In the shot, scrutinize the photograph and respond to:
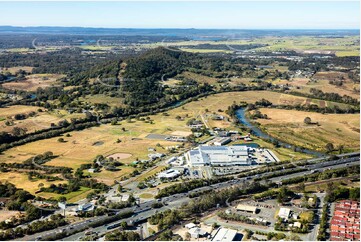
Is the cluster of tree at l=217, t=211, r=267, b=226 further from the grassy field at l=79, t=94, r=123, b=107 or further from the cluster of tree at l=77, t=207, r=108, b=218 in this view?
the grassy field at l=79, t=94, r=123, b=107

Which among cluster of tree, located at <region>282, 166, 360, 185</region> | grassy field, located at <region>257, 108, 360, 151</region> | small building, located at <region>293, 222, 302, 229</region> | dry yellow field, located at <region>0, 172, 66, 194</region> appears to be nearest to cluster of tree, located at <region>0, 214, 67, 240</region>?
dry yellow field, located at <region>0, 172, 66, 194</region>

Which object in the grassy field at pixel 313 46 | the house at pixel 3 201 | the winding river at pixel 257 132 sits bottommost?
the house at pixel 3 201

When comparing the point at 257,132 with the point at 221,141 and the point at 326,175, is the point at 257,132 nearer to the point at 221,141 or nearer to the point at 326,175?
the point at 221,141

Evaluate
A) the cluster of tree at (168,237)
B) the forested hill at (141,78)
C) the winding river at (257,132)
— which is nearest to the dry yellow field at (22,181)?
the cluster of tree at (168,237)

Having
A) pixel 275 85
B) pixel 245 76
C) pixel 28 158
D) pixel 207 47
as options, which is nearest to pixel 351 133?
pixel 275 85

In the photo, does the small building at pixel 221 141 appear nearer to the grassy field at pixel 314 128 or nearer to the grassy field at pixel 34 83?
A: the grassy field at pixel 314 128

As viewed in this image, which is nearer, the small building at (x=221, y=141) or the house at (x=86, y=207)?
the house at (x=86, y=207)
